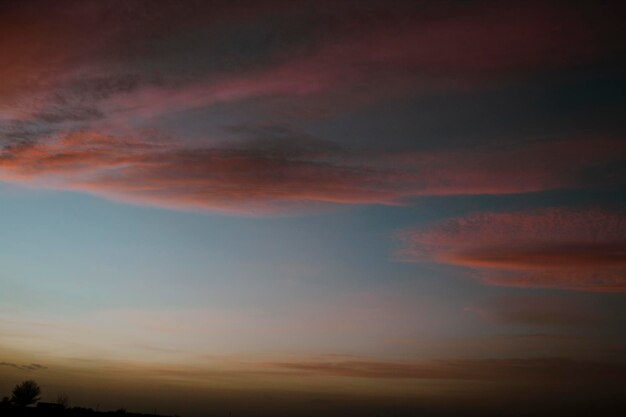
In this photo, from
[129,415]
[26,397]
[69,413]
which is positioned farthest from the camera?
[26,397]

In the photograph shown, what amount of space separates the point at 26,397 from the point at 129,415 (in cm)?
2814

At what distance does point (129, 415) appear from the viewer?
73375mm

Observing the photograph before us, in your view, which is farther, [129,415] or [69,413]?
[129,415]

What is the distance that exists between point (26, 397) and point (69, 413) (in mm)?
32288

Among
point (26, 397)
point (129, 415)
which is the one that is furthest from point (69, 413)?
point (26, 397)

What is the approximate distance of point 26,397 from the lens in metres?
90.8

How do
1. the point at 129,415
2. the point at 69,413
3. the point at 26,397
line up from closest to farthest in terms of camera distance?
1. the point at 69,413
2. the point at 129,415
3. the point at 26,397

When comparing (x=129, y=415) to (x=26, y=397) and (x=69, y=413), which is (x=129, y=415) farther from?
(x=26, y=397)

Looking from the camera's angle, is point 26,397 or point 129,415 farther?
point 26,397

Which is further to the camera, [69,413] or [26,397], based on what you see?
[26,397]

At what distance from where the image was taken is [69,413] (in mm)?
64750

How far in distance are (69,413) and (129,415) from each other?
10074 millimetres
